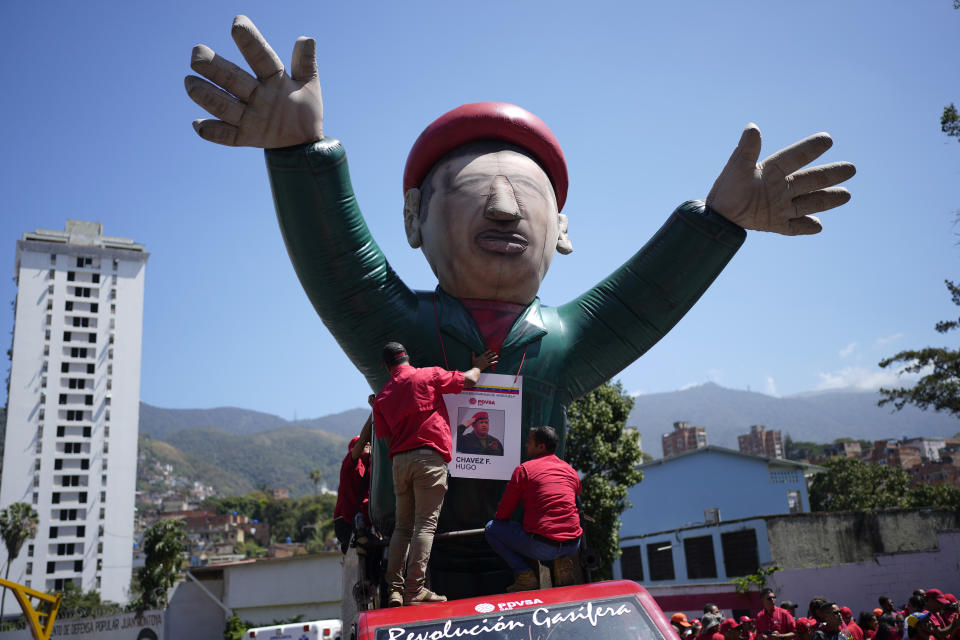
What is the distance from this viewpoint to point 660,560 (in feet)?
81.6

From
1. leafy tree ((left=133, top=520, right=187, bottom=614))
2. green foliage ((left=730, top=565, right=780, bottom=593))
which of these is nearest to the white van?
green foliage ((left=730, top=565, right=780, bottom=593))

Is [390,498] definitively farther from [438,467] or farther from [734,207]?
[734,207]

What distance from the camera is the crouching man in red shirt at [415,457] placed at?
375cm

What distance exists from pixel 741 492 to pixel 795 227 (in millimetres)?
26522

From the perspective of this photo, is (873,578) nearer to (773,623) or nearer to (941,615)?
(941,615)

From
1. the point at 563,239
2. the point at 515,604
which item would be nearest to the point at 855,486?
the point at 563,239

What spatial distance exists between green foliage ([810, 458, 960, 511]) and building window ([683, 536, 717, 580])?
16848 mm

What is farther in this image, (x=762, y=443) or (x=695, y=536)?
(x=762, y=443)

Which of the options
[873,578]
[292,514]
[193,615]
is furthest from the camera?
[292,514]

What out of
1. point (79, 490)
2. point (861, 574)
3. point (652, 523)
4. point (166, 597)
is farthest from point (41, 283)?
point (861, 574)

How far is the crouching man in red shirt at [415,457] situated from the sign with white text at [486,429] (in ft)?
1.44

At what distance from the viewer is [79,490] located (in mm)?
63688

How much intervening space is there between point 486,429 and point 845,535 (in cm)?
2018

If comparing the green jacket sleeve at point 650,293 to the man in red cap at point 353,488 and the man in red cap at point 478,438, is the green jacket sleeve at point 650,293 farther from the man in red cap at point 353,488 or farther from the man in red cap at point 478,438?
the man in red cap at point 353,488
